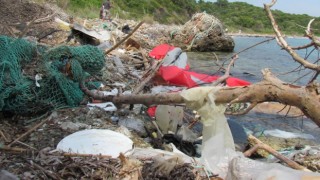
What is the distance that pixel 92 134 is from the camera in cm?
330

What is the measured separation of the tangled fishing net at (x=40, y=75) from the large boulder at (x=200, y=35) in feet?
43.4

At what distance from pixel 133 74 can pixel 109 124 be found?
9.64 ft

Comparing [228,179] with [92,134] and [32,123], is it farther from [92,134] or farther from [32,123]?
[32,123]

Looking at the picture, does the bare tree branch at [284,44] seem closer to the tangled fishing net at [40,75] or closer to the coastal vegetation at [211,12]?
the tangled fishing net at [40,75]

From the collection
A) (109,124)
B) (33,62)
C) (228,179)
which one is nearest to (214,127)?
(228,179)

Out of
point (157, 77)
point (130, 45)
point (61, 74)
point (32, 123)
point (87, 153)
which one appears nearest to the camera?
point (87, 153)

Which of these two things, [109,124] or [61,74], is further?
[61,74]

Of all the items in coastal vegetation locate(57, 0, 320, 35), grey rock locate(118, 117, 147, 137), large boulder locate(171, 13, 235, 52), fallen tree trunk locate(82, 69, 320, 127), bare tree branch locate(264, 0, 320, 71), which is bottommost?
coastal vegetation locate(57, 0, 320, 35)

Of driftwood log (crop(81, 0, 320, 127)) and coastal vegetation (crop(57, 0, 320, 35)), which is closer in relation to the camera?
driftwood log (crop(81, 0, 320, 127))

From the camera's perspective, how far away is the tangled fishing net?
12.9 feet

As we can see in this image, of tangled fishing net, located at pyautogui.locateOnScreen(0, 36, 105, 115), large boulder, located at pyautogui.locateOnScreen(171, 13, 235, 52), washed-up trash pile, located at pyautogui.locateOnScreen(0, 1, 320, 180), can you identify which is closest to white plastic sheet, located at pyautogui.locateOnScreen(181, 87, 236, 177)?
washed-up trash pile, located at pyautogui.locateOnScreen(0, 1, 320, 180)

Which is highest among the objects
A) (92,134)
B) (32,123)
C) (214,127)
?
(214,127)

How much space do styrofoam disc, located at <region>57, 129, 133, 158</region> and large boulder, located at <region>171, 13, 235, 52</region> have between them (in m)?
14.5

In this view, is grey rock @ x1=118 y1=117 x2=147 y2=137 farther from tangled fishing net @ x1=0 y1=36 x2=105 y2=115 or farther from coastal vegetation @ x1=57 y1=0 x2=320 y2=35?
coastal vegetation @ x1=57 y1=0 x2=320 y2=35
